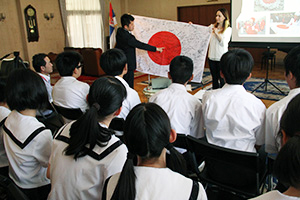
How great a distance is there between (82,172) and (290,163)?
0.80 metres

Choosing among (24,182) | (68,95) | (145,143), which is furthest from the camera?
(68,95)

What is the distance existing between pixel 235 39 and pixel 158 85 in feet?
8.19

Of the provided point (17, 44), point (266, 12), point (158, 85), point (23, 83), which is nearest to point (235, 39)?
point (266, 12)

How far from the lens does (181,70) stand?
193 centimetres

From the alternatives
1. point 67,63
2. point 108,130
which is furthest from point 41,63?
point 108,130

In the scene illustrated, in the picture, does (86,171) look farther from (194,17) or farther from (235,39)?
(194,17)

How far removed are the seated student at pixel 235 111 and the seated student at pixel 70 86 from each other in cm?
115

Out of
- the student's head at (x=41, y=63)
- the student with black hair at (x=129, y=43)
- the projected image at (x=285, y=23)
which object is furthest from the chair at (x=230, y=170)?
the projected image at (x=285, y=23)

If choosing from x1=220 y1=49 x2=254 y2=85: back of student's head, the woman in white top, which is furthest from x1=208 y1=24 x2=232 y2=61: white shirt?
x1=220 y1=49 x2=254 y2=85: back of student's head

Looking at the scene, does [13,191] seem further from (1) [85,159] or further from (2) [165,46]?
(2) [165,46]

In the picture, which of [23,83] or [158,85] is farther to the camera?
[158,85]

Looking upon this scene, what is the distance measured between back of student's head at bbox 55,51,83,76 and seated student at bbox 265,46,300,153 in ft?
5.58

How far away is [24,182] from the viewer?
146 centimetres

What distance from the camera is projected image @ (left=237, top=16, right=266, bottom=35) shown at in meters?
4.14
